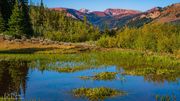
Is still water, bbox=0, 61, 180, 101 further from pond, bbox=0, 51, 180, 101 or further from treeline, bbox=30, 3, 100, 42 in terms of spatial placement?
treeline, bbox=30, 3, 100, 42

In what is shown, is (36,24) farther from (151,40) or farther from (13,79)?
(13,79)

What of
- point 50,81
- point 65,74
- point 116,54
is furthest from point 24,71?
point 116,54

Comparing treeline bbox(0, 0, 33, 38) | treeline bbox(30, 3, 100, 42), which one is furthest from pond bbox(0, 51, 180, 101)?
treeline bbox(30, 3, 100, 42)

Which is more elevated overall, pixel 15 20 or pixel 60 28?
pixel 15 20

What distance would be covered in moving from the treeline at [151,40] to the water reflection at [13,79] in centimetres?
3069

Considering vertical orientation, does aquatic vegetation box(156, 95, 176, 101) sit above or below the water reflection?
above

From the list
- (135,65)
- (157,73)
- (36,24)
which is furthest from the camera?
(36,24)

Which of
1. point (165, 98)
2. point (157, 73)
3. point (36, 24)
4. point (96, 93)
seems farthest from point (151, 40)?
point (36, 24)

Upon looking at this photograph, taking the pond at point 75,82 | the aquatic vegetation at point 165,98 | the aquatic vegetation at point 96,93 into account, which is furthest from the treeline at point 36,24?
the aquatic vegetation at point 165,98

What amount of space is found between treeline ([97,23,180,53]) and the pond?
20.5m

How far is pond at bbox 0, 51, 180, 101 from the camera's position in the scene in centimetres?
3143

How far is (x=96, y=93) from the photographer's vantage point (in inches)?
1245

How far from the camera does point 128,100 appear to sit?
29.7m

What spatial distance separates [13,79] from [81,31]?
95200 mm
